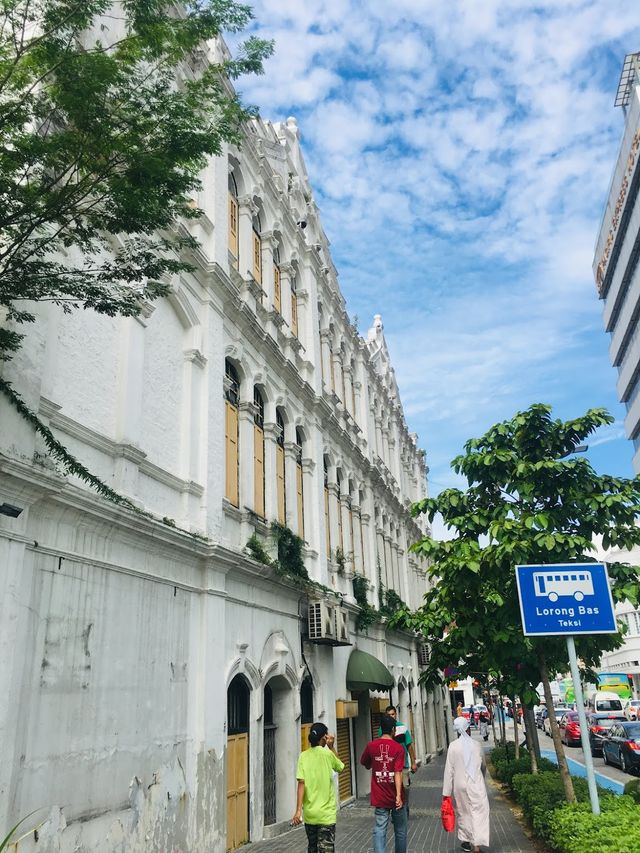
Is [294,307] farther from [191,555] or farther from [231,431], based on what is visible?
[191,555]

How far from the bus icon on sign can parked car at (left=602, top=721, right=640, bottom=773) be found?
622 inches

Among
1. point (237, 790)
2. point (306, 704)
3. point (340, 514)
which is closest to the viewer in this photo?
point (237, 790)

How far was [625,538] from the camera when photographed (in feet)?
33.0

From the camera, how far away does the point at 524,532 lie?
32.2ft

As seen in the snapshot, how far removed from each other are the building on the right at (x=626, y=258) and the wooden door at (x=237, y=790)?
42468 millimetres

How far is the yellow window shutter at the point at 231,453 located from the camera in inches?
504

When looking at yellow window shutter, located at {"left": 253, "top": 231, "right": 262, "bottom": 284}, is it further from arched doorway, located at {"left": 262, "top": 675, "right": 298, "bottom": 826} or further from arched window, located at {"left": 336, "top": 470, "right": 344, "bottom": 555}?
arched doorway, located at {"left": 262, "top": 675, "right": 298, "bottom": 826}

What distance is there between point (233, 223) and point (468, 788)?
37.1ft

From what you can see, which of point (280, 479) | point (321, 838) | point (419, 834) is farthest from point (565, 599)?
point (280, 479)

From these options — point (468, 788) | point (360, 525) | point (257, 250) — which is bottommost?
point (468, 788)

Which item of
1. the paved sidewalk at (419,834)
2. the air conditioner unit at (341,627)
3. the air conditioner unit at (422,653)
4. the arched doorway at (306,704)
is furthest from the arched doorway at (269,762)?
the air conditioner unit at (422,653)

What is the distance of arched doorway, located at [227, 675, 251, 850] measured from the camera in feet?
36.2

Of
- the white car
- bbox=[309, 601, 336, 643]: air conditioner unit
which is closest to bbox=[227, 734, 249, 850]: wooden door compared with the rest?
bbox=[309, 601, 336, 643]: air conditioner unit

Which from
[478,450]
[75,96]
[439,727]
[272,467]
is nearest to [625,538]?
[478,450]
